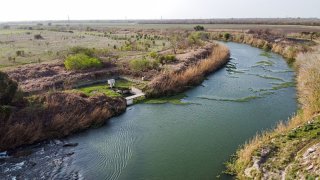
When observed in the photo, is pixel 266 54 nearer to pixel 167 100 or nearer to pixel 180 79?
pixel 180 79

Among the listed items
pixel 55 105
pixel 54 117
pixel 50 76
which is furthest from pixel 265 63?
pixel 54 117

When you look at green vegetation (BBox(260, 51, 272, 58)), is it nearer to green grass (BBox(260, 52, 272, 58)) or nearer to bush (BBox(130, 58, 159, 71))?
green grass (BBox(260, 52, 272, 58))

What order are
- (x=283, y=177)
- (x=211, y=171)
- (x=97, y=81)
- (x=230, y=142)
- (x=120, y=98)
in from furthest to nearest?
(x=97, y=81) → (x=120, y=98) → (x=230, y=142) → (x=211, y=171) → (x=283, y=177)

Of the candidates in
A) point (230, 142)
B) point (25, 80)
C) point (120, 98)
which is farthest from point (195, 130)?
point (25, 80)

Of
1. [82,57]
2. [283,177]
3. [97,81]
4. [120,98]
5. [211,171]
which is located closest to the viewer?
[283,177]

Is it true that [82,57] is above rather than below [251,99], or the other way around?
above

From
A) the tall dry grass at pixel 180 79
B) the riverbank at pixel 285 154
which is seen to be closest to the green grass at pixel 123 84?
the tall dry grass at pixel 180 79

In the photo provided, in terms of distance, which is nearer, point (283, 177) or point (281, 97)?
point (283, 177)

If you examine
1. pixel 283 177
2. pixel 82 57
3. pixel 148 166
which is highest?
pixel 82 57

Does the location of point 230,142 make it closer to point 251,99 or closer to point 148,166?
point 148,166
